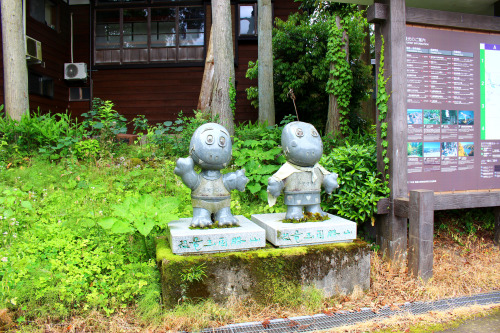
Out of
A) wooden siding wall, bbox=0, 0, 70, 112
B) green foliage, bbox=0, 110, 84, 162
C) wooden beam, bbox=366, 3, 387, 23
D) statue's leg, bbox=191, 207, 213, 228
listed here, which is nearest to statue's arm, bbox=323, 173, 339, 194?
statue's leg, bbox=191, 207, 213, 228

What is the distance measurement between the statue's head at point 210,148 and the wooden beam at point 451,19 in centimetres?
252

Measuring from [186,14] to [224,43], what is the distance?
25.9ft

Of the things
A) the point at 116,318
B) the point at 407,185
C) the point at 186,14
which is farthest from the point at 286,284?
the point at 186,14

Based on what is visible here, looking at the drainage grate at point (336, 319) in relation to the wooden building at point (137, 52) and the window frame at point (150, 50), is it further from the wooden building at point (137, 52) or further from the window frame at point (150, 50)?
the window frame at point (150, 50)

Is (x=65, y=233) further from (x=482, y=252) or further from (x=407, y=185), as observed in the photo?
(x=482, y=252)

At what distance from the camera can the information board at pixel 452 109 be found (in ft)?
13.7

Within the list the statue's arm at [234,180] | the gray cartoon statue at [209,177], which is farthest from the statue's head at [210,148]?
the statue's arm at [234,180]

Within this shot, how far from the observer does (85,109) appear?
13875mm

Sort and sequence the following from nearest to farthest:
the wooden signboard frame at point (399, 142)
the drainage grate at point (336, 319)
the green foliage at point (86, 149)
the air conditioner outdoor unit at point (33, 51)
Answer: the drainage grate at point (336, 319) → the wooden signboard frame at point (399, 142) → the green foliage at point (86, 149) → the air conditioner outdoor unit at point (33, 51)

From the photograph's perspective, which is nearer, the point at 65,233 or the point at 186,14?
the point at 65,233

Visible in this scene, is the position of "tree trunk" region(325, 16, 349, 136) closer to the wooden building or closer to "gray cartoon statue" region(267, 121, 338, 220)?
the wooden building

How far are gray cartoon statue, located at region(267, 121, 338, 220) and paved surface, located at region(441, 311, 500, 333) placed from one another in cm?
159

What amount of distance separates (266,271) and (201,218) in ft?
2.54

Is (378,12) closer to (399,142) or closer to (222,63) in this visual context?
(399,142)
